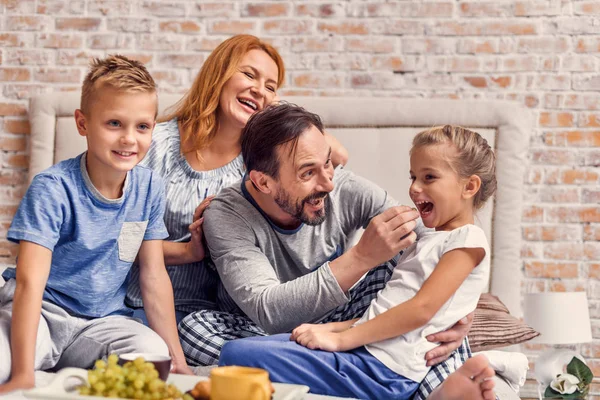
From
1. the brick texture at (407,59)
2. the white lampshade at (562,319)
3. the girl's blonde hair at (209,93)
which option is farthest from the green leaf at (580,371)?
the girl's blonde hair at (209,93)

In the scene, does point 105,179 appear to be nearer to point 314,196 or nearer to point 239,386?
point 314,196

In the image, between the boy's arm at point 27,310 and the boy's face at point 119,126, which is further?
the boy's face at point 119,126

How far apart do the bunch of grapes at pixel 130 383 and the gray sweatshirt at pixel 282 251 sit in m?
0.65

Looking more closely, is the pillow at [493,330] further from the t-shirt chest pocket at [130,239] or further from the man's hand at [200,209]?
the t-shirt chest pocket at [130,239]

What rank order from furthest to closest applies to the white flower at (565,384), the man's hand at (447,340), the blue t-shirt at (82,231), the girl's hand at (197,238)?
1. the white flower at (565,384)
2. the girl's hand at (197,238)
3. the blue t-shirt at (82,231)
4. the man's hand at (447,340)

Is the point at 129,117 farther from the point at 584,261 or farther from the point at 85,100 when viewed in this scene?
the point at 584,261

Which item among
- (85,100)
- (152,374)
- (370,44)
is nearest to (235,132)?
(85,100)

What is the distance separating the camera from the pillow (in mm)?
2184

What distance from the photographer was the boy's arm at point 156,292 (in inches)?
79.6

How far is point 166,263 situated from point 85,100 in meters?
0.60

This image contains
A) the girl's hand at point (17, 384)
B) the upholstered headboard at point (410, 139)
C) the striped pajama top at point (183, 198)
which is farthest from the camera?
the upholstered headboard at point (410, 139)

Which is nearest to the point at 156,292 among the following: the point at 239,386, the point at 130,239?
the point at 130,239

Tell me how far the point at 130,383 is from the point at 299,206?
85cm

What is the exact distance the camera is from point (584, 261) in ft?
10.4
